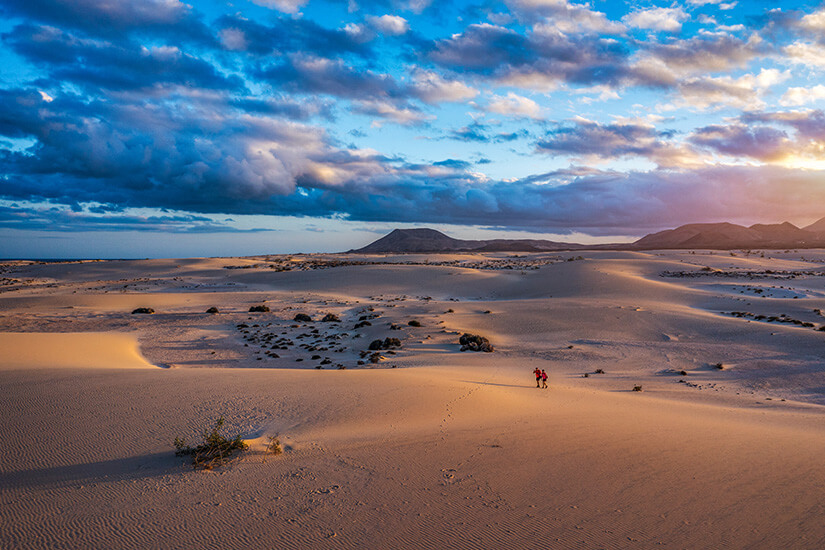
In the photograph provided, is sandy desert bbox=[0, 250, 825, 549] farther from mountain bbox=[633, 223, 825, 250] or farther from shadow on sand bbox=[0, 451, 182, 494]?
mountain bbox=[633, 223, 825, 250]

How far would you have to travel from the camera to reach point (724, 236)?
171 m

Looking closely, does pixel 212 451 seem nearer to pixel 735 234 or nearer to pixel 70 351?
pixel 70 351

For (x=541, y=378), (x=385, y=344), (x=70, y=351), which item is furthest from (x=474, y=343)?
(x=70, y=351)

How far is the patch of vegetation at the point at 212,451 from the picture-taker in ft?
21.1

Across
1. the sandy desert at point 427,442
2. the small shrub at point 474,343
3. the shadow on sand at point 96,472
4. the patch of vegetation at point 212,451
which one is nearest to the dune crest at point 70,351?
the sandy desert at point 427,442

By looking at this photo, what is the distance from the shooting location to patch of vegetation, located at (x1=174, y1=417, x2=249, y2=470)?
254 inches

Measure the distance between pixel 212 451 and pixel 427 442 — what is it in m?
3.13

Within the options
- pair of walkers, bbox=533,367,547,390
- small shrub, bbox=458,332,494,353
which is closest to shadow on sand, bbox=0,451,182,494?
pair of walkers, bbox=533,367,547,390

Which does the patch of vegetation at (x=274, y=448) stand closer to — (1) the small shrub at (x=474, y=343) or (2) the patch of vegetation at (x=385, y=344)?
(2) the patch of vegetation at (x=385, y=344)

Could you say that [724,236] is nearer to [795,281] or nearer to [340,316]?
[795,281]

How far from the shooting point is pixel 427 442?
7371mm

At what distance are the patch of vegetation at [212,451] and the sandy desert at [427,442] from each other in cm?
17

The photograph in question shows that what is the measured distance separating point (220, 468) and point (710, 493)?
6.22 metres

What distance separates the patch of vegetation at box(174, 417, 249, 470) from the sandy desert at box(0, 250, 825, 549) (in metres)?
0.17
